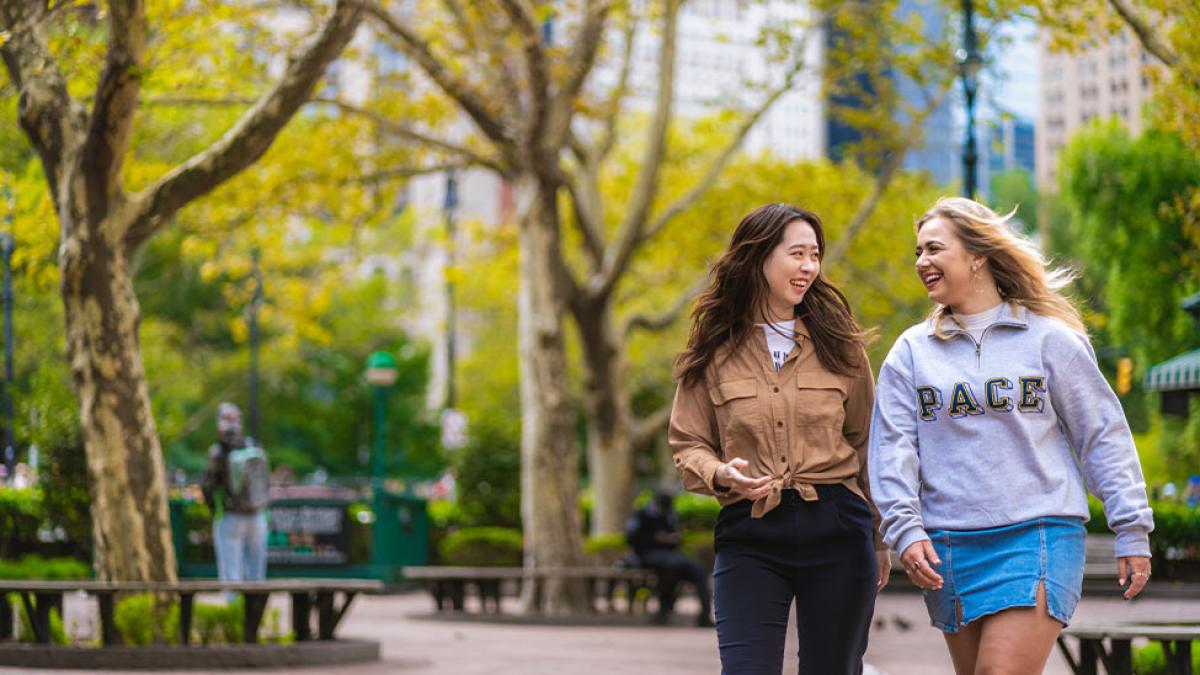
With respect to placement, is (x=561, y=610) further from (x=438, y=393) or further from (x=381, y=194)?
(x=438, y=393)

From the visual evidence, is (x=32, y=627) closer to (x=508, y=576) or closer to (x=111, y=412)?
(x=111, y=412)

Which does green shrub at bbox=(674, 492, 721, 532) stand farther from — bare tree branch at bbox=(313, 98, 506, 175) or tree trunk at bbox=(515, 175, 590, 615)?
bare tree branch at bbox=(313, 98, 506, 175)

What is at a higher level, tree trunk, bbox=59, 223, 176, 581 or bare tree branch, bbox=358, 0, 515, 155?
bare tree branch, bbox=358, 0, 515, 155

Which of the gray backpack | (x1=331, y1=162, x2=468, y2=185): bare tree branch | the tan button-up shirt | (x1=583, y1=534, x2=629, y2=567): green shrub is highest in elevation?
(x1=331, y1=162, x2=468, y2=185): bare tree branch

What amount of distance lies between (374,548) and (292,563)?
1.26 metres

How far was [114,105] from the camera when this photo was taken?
1202 centimetres

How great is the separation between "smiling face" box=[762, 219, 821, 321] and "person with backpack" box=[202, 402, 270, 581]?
11898 millimetres

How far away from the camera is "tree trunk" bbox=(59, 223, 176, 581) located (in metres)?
12.4

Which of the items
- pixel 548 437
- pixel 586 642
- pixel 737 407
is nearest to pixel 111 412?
pixel 586 642

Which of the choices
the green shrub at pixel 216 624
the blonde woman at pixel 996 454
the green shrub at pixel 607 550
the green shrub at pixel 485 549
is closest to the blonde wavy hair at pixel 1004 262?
the blonde woman at pixel 996 454

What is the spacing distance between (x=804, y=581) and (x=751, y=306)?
861 millimetres

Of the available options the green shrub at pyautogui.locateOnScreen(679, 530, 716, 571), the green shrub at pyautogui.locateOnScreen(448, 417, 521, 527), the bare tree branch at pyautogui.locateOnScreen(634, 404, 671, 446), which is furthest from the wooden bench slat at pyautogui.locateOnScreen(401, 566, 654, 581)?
the green shrub at pyautogui.locateOnScreen(448, 417, 521, 527)

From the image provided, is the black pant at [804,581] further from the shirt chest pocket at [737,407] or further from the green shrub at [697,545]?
the green shrub at [697,545]

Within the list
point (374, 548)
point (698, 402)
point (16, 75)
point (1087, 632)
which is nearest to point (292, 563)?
point (374, 548)
